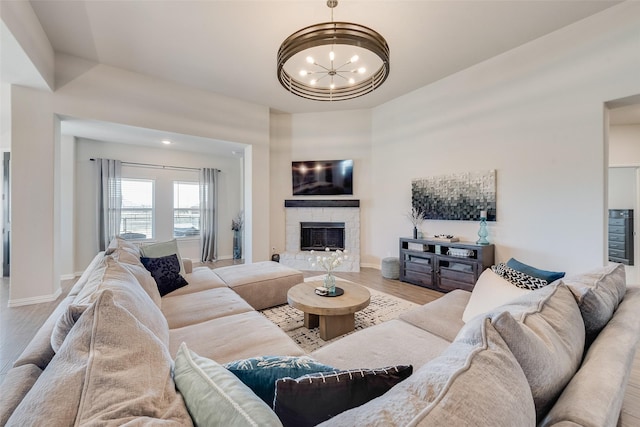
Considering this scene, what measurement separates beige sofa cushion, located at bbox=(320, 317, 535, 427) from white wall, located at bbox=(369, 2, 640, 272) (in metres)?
3.37

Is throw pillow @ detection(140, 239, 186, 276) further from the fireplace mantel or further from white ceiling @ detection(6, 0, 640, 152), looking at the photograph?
the fireplace mantel

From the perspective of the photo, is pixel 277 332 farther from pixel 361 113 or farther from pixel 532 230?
pixel 361 113

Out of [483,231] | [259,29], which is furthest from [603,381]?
[259,29]

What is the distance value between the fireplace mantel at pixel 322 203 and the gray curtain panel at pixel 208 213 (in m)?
1.89

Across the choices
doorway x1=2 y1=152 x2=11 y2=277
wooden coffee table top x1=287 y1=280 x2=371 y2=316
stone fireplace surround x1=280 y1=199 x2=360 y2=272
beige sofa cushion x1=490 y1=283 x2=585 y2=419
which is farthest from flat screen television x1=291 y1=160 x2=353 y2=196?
doorway x1=2 y1=152 x2=11 y2=277

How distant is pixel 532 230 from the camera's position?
3.29 metres

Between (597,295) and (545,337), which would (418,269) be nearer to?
(597,295)

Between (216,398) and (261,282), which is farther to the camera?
(261,282)

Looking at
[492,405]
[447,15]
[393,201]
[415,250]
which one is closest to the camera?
[492,405]

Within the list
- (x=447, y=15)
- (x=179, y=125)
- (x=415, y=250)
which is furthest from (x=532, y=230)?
(x=179, y=125)

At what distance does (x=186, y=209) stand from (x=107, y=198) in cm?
147

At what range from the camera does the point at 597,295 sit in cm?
110

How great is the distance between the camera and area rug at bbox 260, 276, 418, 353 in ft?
7.75

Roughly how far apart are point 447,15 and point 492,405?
11.5 feet
